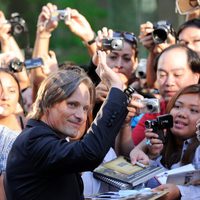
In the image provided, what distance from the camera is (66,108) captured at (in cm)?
337

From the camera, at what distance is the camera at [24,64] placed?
18.7 feet

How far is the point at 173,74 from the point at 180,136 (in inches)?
28.1

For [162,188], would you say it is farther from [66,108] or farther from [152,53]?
[152,53]

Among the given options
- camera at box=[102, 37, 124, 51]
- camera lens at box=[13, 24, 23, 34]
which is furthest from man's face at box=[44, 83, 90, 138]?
camera lens at box=[13, 24, 23, 34]

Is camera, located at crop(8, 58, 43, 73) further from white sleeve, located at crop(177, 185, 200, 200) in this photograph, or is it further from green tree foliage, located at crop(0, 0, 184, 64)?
green tree foliage, located at crop(0, 0, 184, 64)

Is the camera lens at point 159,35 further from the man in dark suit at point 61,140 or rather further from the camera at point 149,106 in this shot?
the man in dark suit at point 61,140

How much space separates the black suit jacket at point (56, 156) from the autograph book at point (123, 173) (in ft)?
1.47

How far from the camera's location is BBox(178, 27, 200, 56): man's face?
547 cm

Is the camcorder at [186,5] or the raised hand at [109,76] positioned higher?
the camcorder at [186,5]

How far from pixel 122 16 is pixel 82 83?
7.01 m

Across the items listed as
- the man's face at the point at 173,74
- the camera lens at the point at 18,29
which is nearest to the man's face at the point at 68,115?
the man's face at the point at 173,74

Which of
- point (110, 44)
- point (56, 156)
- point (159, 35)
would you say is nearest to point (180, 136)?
point (110, 44)

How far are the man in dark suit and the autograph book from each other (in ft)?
1.10

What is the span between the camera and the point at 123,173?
3.81 metres
